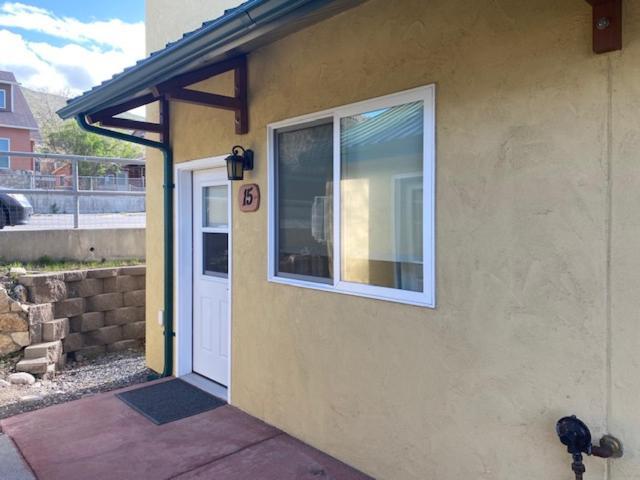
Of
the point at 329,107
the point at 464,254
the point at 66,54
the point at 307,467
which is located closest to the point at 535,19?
the point at 464,254

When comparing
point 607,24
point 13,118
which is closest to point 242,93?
point 607,24

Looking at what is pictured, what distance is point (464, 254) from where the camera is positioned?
2516 mm

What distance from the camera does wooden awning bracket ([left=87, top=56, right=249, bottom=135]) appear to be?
3.48 meters

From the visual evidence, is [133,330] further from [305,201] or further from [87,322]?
[305,201]

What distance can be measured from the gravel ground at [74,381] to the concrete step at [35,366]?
96mm

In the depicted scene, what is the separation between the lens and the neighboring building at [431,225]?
204 cm

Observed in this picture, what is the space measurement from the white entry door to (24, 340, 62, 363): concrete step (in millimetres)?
1884

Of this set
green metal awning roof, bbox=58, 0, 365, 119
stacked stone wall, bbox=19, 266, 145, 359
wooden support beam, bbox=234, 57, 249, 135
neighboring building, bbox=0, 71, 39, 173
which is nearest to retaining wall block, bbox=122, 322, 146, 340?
stacked stone wall, bbox=19, 266, 145, 359

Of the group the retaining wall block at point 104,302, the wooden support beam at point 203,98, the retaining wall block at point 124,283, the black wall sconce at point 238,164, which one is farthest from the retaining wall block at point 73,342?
the wooden support beam at point 203,98

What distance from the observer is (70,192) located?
6938 millimetres

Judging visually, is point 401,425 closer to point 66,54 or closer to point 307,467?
point 307,467

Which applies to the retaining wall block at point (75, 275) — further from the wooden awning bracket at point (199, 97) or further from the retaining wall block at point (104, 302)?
the wooden awning bracket at point (199, 97)

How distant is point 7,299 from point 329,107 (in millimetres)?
4525

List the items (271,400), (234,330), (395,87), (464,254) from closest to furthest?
1. (464,254)
2. (395,87)
3. (271,400)
4. (234,330)
